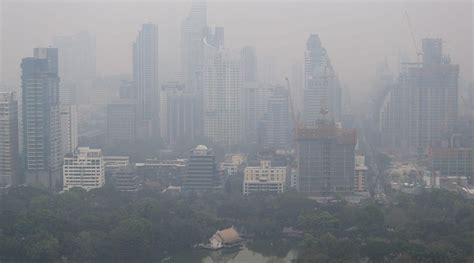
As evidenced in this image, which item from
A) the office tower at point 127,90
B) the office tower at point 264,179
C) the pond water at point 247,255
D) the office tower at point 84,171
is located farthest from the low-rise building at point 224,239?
the office tower at point 127,90

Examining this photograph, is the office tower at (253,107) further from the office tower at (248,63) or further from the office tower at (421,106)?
the office tower at (421,106)

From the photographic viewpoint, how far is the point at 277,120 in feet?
36.9

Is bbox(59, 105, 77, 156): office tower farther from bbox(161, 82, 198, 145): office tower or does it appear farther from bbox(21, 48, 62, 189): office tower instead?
bbox(161, 82, 198, 145): office tower

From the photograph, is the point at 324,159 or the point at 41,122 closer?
the point at 324,159

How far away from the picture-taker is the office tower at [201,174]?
893 cm

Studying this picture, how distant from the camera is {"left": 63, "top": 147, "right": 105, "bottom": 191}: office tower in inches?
354

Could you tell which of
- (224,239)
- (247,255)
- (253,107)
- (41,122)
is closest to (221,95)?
(253,107)

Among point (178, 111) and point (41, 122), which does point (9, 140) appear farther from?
point (178, 111)

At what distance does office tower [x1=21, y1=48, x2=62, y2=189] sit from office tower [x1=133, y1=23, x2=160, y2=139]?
1.97m

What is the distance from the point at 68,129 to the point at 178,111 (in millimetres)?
2394

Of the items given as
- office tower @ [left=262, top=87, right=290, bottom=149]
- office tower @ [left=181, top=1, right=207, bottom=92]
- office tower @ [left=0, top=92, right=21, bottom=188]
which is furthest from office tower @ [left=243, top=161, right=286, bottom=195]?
office tower @ [left=181, top=1, right=207, bottom=92]

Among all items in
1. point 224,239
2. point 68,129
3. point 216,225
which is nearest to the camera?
point 224,239

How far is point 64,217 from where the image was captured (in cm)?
667

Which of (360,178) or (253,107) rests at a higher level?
(253,107)
